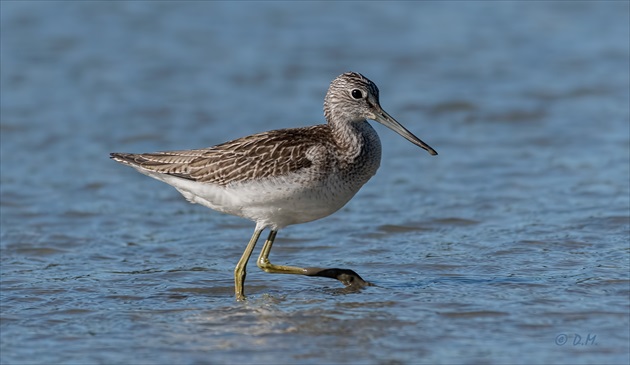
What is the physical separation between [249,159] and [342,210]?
11.8 ft

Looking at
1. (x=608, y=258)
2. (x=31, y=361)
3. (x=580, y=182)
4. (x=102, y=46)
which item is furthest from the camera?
(x=102, y=46)

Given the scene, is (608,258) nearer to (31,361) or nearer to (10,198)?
(31,361)

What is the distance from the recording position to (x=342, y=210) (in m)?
13.6

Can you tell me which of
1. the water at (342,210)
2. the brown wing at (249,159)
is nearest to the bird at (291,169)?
the brown wing at (249,159)

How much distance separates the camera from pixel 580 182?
13922 mm

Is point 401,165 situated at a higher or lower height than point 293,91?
lower

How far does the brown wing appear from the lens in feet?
32.7

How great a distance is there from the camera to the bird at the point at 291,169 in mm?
9906

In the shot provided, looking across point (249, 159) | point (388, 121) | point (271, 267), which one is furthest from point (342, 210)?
point (249, 159)

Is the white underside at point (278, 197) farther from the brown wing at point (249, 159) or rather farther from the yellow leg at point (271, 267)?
the yellow leg at point (271, 267)

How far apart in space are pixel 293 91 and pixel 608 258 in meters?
8.71

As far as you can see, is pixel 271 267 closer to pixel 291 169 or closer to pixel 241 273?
pixel 241 273

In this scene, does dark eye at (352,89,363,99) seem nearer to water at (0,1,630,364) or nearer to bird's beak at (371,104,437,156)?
bird's beak at (371,104,437,156)

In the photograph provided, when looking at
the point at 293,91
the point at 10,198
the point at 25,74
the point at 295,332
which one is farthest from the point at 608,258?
the point at 25,74
